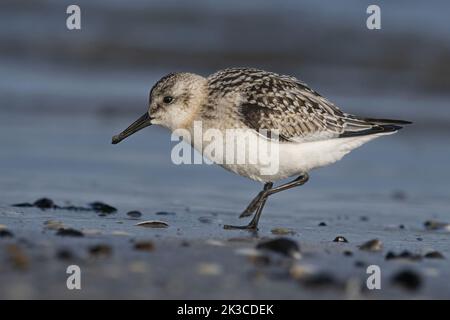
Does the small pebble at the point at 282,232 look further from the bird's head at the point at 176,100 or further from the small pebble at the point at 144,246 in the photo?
the small pebble at the point at 144,246

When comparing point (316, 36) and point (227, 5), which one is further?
point (227, 5)

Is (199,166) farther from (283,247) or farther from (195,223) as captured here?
(283,247)

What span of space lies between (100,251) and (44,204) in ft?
7.90

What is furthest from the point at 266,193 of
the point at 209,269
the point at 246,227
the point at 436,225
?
the point at 209,269

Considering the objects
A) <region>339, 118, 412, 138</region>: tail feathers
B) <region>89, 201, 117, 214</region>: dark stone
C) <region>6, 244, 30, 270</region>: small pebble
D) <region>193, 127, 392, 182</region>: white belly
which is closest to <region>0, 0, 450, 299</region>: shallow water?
<region>6, 244, 30, 270</region>: small pebble

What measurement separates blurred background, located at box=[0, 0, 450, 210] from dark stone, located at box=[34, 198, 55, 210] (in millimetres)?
435

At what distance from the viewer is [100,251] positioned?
6594mm

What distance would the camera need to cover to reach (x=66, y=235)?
7191mm

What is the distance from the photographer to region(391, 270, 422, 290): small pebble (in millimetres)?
6309

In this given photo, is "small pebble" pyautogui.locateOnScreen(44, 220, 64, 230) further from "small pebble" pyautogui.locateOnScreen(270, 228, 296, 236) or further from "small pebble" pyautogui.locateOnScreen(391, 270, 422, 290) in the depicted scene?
"small pebble" pyautogui.locateOnScreen(391, 270, 422, 290)

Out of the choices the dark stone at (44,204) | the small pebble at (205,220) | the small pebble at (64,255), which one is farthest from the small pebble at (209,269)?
the dark stone at (44,204)
